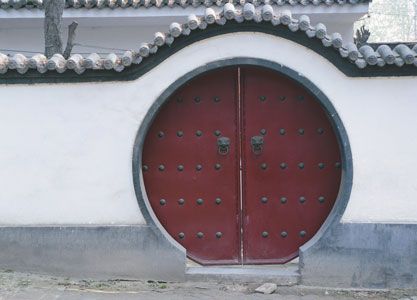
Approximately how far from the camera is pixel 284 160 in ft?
20.3

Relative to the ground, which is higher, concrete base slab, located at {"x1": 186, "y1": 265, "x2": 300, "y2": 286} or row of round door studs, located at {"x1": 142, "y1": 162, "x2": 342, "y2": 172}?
row of round door studs, located at {"x1": 142, "y1": 162, "x2": 342, "y2": 172}

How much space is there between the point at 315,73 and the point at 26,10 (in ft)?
18.0

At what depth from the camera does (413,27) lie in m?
55.0

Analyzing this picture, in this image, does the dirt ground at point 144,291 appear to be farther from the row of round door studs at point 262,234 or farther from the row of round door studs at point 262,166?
the row of round door studs at point 262,166

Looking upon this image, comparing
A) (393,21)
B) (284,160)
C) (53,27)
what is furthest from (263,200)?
(393,21)

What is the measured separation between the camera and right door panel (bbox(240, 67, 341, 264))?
20.2 feet

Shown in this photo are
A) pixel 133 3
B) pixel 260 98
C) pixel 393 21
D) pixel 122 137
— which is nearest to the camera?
pixel 122 137

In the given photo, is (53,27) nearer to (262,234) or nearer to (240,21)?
(240,21)

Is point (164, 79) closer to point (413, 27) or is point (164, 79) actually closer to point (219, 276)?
point (219, 276)

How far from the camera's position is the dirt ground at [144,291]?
18.8 ft

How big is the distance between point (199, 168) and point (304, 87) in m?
1.39

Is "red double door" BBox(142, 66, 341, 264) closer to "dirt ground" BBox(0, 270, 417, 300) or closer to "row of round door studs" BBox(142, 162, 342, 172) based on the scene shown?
"row of round door studs" BBox(142, 162, 342, 172)

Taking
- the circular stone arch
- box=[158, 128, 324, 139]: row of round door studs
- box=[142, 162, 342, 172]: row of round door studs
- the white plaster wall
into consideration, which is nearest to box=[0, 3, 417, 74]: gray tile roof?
the white plaster wall

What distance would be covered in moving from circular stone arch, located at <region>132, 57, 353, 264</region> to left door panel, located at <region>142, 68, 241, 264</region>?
21 centimetres
